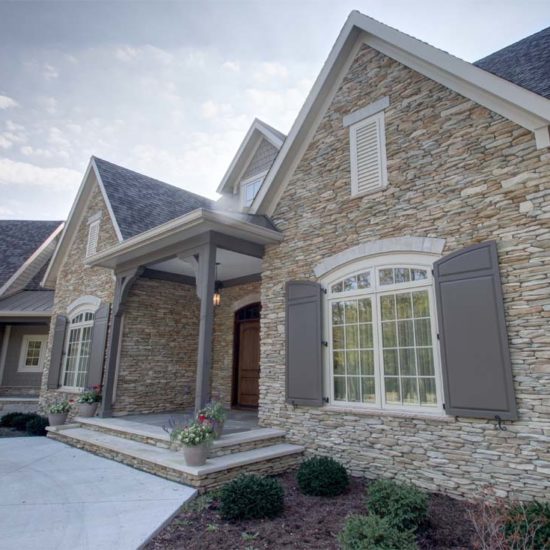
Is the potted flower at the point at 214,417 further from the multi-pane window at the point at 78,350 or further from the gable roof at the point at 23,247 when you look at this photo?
the gable roof at the point at 23,247

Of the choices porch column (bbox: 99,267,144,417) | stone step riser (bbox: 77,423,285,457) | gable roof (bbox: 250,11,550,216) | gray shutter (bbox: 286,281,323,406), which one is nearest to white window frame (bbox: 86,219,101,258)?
porch column (bbox: 99,267,144,417)

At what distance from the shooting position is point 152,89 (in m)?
8.48

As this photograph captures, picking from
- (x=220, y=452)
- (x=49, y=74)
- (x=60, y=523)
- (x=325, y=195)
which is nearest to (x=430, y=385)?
(x=220, y=452)

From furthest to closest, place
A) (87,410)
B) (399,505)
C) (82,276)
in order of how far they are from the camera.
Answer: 1. (82,276)
2. (87,410)
3. (399,505)

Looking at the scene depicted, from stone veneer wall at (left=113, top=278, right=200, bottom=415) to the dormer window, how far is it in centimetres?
267

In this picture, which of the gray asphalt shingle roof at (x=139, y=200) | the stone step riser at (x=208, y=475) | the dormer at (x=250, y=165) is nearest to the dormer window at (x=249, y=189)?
the dormer at (x=250, y=165)

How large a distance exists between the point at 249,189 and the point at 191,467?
721 cm

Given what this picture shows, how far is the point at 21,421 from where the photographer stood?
8938mm

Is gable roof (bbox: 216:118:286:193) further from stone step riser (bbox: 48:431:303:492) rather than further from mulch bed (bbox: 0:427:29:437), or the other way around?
mulch bed (bbox: 0:427:29:437)

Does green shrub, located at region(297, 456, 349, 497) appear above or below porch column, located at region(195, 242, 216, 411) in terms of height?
below

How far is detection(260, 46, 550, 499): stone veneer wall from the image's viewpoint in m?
4.00

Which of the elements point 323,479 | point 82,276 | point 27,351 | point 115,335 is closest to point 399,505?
point 323,479

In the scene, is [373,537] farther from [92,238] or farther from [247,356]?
[92,238]

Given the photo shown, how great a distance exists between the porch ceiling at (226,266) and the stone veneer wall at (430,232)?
0.99 meters
